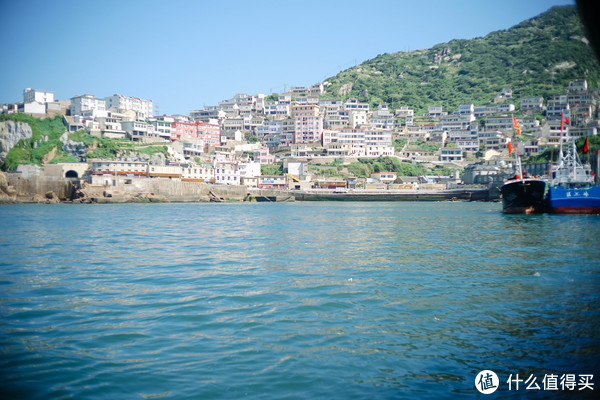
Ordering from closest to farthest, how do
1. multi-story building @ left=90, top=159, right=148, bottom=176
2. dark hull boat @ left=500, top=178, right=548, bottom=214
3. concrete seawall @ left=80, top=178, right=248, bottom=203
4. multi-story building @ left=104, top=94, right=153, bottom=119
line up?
1. dark hull boat @ left=500, top=178, right=548, bottom=214
2. concrete seawall @ left=80, top=178, right=248, bottom=203
3. multi-story building @ left=90, top=159, right=148, bottom=176
4. multi-story building @ left=104, top=94, right=153, bottom=119

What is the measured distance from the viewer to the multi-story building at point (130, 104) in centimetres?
11081

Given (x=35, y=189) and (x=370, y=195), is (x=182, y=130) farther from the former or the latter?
(x=370, y=195)

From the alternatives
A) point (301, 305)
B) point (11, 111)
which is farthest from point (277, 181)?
Result: point (301, 305)

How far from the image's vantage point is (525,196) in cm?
4244

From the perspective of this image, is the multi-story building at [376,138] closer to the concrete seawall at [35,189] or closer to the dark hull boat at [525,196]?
the dark hull boat at [525,196]

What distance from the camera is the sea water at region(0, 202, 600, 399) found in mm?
5535

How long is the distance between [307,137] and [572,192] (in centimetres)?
7455

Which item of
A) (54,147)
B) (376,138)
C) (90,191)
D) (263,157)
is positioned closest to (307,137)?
(263,157)

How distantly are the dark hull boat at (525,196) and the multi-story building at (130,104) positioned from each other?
291ft

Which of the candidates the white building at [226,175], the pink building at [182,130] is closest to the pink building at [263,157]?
the white building at [226,175]

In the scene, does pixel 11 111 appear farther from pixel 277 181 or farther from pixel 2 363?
pixel 2 363

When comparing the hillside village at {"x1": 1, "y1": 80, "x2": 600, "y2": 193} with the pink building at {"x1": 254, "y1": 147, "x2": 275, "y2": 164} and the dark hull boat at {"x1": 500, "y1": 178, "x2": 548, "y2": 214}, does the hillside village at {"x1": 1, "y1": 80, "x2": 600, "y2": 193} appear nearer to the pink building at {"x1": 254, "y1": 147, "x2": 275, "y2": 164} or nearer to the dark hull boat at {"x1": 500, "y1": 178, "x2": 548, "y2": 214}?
the pink building at {"x1": 254, "y1": 147, "x2": 275, "y2": 164}

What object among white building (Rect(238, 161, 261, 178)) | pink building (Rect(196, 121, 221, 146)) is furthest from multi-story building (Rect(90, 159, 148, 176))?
pink building (Rect(196, 121, 221, 146))

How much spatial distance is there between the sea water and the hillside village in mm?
61996
